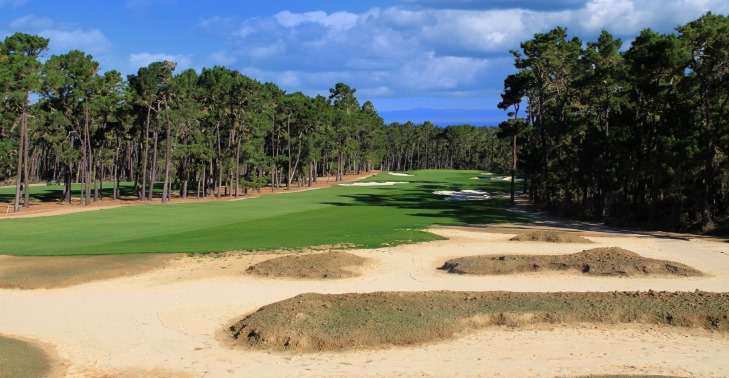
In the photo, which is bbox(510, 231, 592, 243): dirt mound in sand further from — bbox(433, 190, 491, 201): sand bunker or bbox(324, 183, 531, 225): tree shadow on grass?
bbox(433, 190, 491, 201): sand bunker

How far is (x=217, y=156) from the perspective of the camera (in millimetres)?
74000

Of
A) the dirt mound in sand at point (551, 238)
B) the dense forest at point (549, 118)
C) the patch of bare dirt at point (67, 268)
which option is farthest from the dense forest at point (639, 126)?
the patch of bare dirt at point (67, 268)

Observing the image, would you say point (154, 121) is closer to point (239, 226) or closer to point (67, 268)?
point (239, 226)

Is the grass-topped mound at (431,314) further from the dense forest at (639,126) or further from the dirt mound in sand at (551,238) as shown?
the dense forest at (639,126)

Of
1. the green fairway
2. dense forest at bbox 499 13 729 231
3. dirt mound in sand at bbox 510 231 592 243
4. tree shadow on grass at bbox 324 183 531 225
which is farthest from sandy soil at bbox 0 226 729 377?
tree shadow on grass at bbox 324 183 531 225

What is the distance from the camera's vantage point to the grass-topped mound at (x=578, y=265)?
70.2ft

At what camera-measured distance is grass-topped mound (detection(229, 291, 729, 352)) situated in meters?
14.0

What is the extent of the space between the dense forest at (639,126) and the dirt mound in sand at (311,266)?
73.8 ft

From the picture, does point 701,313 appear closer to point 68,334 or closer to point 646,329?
point 646,329

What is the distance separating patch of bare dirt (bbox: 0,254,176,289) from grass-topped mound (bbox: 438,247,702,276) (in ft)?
41.3

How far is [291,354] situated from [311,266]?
30.9 feet

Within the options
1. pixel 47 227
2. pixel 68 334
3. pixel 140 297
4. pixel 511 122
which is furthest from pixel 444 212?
pixel 68 334

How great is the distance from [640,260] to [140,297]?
18.5 metres

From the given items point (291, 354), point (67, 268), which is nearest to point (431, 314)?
point (291, 354)
